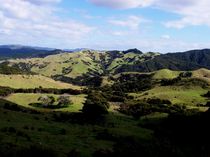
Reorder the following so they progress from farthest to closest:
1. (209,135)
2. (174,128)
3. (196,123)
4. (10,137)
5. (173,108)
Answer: (173,108) < (174,128) < (196,123) < (209,135) < (10,137)

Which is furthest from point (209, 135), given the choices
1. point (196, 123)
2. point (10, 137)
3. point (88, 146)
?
point (10, 137)

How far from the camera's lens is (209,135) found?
102125 mm

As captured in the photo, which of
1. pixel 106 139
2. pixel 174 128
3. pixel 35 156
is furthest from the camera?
pixel 174 128

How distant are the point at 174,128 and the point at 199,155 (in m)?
44.6

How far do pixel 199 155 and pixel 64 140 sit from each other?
88.3 feet

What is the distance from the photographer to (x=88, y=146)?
254ft

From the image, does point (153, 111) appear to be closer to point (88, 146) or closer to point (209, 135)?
point (209, 135)

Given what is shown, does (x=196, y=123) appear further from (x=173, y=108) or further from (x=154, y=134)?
(x=173, y=108)

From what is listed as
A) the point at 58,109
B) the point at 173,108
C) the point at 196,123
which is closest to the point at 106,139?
the point at 196,123

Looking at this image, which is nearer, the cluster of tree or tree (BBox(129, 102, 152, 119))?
tree (BBox(129, 102, 152, 119))

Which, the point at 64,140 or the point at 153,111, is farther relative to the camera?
the point at 153,111

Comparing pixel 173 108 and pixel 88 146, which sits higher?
pixel 88 146

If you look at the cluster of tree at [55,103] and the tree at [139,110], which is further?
the cluster of tree at [55,103]

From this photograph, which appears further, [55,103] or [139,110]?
[55,103]
